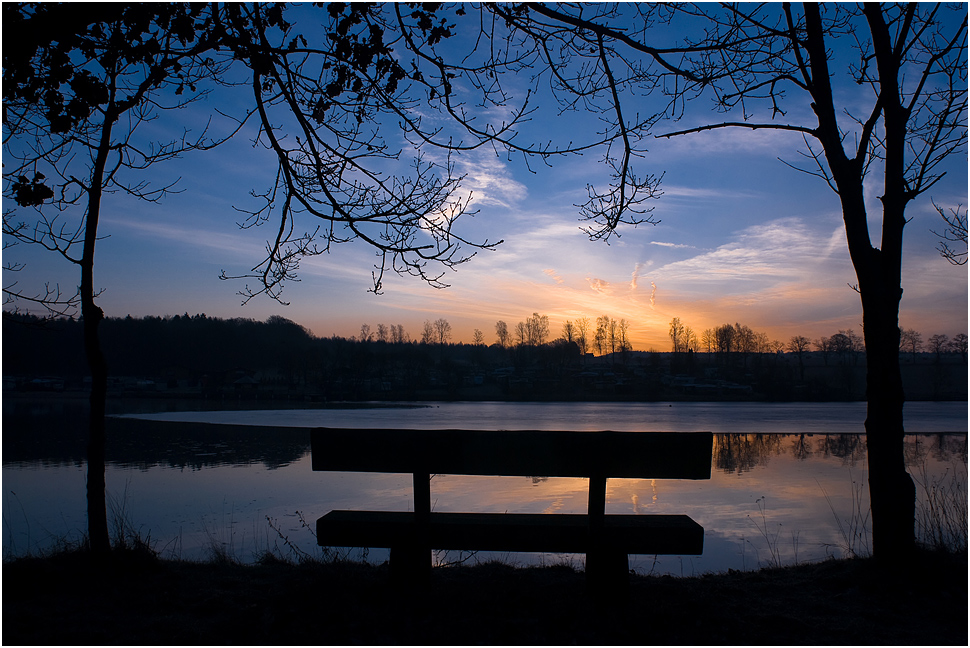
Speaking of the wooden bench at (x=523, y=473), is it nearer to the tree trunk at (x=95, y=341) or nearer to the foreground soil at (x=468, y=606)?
the foreground soil at (x=468, y=606)

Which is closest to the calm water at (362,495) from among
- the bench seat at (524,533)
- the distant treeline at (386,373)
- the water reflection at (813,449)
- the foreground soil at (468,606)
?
the water reflection at (813,449)

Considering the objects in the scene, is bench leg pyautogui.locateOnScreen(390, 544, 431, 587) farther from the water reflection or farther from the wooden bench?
the water reflection

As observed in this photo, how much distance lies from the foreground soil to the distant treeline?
141 feet

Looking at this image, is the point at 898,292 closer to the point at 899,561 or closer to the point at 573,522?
the point at 899,561

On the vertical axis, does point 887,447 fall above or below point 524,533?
above

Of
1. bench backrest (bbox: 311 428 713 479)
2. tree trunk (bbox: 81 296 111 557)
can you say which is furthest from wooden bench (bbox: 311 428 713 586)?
tree trunk (bbox: 81 296 111 557)

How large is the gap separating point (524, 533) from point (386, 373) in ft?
241

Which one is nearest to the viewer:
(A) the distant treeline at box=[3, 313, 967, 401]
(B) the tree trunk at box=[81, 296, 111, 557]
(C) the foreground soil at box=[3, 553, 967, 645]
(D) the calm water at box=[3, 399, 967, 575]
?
(C) the foreground soil at box=[3, 553, 967, 645]

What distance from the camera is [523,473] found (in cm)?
314

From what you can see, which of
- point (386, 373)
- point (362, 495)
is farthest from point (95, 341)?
point (386, 373)

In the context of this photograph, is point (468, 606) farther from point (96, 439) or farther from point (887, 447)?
point (887, 447)

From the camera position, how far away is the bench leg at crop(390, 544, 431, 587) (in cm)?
334

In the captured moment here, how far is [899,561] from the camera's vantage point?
397 centimetres

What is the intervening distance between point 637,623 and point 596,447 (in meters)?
0.87
